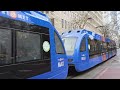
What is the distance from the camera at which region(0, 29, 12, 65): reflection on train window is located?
22.1 ft

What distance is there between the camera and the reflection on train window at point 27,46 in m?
7.57

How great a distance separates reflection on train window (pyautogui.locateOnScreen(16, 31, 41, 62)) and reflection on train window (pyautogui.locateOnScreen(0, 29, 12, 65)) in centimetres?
45

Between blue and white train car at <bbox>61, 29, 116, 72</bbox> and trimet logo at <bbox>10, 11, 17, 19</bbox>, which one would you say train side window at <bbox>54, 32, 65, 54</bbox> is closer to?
trimet logo at <bbox>10, 11, 17, 19</bbox>

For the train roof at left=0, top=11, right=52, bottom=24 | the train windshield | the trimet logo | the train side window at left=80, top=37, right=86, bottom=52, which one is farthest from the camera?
the train side window at left=80, top=37, right=86, bottom=52

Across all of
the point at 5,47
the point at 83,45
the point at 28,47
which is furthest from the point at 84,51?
the point at 5,47

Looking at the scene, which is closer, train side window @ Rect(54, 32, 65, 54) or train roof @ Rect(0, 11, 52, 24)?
train roof @ Rect(0, 11, 52, 24)

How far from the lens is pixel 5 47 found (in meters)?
6.85

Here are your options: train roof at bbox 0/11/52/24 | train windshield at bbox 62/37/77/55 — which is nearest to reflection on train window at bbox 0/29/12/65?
train roof at bbox 0/11/52/24

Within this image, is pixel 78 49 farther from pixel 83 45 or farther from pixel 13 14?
pixel 13 14

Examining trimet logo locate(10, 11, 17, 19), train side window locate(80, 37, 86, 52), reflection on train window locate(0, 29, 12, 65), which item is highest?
trimet logo locate(10, 11, 17, 19)

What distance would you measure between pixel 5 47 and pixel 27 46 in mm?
1278
